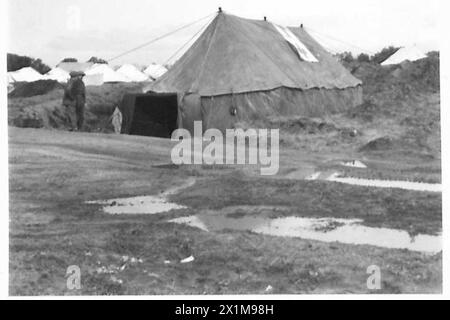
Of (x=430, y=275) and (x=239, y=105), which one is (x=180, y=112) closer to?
(x=239, y=105)

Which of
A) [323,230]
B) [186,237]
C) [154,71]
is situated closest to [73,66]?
[154,71]

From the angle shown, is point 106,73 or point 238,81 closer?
point 238,81

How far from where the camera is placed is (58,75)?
24375 mm

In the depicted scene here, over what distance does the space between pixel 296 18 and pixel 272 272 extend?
15.9 ft

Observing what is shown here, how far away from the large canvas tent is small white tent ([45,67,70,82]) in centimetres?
989

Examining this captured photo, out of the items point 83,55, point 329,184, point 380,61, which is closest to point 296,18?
point 329,184

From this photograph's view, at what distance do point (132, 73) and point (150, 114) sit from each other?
15.3 m

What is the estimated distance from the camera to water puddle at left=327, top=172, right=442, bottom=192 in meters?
9.13

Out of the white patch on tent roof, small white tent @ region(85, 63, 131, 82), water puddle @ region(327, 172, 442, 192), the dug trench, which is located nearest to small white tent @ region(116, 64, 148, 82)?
small white tent @ region(85, 63, 131, 82)

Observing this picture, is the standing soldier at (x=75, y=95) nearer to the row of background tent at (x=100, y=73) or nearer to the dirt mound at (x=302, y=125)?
the dirt mound at (x=302, y=125)

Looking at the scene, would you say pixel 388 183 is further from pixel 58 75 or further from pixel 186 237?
pixel 58 75

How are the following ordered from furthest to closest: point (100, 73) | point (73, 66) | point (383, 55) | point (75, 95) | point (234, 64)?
1. point (383, 55)
2. point (100, 73)
3. point (73, 66)
4. point (234, 64)
5. point (75, 95)

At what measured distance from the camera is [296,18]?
10336 mm

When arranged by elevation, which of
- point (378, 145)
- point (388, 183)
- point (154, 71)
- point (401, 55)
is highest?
point (401, 55)
